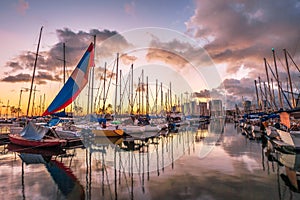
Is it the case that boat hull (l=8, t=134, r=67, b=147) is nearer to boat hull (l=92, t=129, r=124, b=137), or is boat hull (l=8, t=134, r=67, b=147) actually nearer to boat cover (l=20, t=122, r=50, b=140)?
boat cover (l=20, t=122, r=50, b=140)

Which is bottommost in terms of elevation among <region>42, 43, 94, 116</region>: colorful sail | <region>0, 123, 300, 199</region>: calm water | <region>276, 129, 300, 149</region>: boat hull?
<region>0, 123, 300, 199</region>: calm water

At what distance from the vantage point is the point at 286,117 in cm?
1777

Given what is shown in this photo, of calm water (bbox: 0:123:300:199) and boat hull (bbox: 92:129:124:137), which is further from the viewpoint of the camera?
boat hull (bbox: 92:129:124:137)

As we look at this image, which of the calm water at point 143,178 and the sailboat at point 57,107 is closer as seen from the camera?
the calm water at point 143,178

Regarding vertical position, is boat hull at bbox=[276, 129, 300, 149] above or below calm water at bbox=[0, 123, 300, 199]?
above

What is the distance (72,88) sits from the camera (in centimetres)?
1877

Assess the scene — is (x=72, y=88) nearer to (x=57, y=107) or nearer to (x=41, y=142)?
(x=57, y=107)

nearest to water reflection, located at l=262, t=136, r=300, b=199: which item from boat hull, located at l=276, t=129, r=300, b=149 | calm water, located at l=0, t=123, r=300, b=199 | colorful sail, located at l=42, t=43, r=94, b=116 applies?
calm water, located at l=0, t=123, r=300, b=199

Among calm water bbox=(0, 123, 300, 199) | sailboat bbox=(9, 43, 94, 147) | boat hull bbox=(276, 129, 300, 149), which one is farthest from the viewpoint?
sailboat bbox=(9, 43, 94, 147)

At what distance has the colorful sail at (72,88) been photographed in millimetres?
18000

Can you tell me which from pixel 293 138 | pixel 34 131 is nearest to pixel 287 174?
pixel 293 138

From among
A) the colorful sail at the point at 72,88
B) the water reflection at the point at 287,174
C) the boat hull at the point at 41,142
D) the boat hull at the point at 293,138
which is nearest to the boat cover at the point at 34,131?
the boat hull at the point at 41,142

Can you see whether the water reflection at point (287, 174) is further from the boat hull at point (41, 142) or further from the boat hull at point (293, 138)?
the boat hull at point (41, 142)

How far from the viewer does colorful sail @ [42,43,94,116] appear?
18000mm
